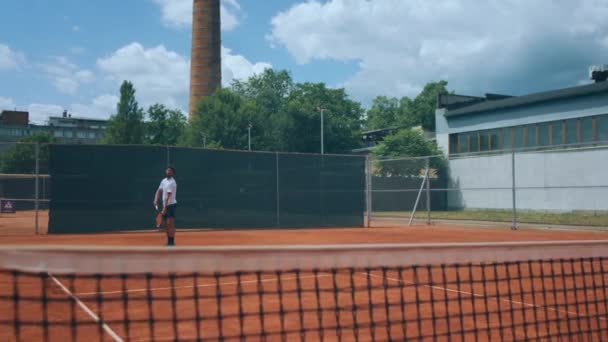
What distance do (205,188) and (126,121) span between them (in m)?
37.6

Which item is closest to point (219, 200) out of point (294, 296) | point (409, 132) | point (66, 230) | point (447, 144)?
point (66, 230)

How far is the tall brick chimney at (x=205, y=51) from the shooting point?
54594 mm

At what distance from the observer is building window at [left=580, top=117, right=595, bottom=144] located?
25547mm

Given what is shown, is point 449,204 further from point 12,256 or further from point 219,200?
point 12,256

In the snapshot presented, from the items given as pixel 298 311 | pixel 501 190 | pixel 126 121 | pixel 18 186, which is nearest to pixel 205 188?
pixel 298 311

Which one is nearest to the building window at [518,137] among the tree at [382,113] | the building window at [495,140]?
the building window at [495,140]

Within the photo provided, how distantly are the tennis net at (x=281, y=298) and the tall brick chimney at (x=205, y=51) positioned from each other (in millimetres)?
50524

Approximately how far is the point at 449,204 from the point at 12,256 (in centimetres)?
2243

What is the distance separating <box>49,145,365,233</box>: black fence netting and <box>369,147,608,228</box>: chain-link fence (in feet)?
4.88

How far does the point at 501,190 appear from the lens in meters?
→ 22.5

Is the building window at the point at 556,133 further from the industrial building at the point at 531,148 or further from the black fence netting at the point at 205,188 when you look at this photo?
the black fence netting at the point at 205,188

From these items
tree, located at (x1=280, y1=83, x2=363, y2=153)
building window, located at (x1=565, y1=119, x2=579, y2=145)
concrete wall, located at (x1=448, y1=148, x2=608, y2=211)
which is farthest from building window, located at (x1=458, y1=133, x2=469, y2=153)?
tree, located at (x1=280, y1=83, x2=363, y2=153)

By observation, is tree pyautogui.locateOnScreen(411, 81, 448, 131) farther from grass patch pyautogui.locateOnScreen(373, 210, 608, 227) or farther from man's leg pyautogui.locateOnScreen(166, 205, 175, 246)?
man's leg pyautogui.locateOnScreen(166, 205, 175, 246)

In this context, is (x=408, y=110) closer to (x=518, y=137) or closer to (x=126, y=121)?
(x=126, y=121)
